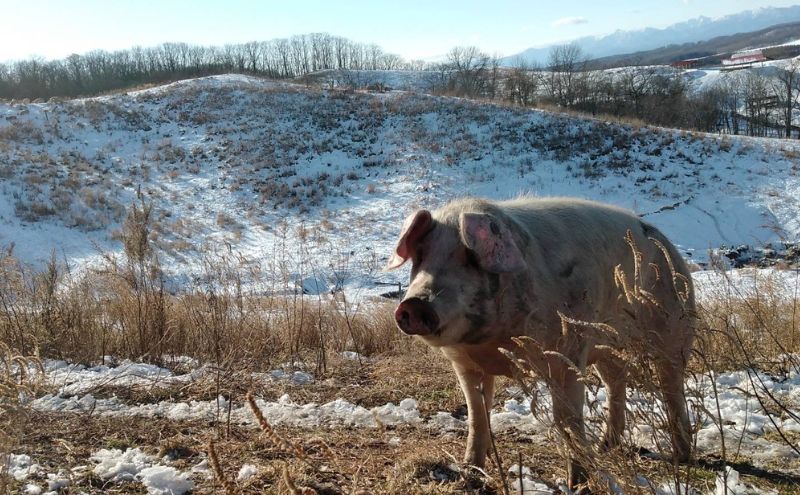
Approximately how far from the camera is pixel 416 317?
261cm

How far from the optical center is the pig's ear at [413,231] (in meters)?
3.09

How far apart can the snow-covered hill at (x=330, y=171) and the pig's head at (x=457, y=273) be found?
14680 mm

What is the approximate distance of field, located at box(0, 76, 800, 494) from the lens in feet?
10.7

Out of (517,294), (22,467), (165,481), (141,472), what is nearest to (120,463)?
(141,472)

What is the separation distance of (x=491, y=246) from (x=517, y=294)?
0.29m

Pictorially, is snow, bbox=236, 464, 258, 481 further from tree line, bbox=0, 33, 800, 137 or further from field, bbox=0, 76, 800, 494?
tree line, bbox=0, 33, 800, 137

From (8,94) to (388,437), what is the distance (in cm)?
7273

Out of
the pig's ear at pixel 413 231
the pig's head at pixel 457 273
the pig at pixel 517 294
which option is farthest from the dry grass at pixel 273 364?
the pig's ear at pixel 413 231

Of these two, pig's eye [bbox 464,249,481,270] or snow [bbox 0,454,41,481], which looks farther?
snow [bbox 0,454,41,481]

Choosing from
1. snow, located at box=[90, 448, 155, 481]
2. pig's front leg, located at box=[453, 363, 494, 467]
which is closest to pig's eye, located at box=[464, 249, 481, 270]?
pig's front leg, located at box=[453, 363, 494, 467]

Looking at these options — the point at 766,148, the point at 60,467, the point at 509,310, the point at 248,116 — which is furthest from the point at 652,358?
the point at 248,116

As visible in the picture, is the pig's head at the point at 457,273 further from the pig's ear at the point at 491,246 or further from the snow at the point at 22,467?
the snow at the point at 22,467

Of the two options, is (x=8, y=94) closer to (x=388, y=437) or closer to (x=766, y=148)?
(x=766, y=148)

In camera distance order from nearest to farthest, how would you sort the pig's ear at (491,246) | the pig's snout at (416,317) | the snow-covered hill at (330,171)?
the pig's snout at (416,317)
the pig's ear at (491,246)
the snow-covered hill at (330,171)
